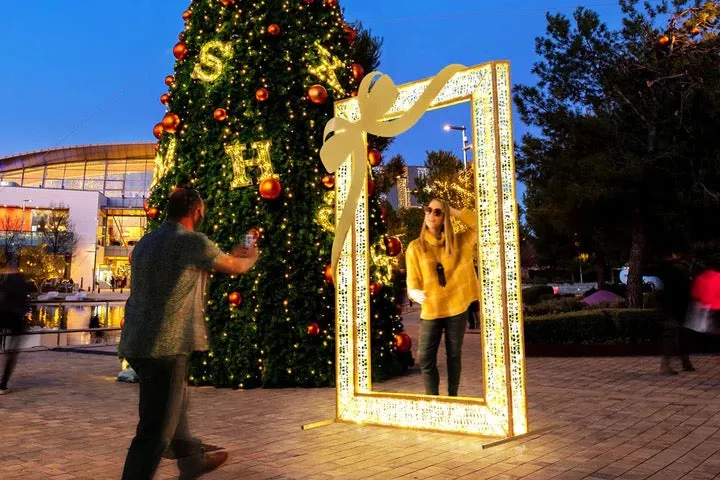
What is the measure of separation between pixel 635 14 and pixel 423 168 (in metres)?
14.8

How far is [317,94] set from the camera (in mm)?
7711

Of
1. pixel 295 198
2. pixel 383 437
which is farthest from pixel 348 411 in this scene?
pixel 295 198

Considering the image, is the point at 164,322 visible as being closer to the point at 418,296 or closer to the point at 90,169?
the point at 418,296

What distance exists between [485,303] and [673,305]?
177 inches

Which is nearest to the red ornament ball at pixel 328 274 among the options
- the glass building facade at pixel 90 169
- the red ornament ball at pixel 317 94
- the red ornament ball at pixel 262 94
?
the red ornament ball at pixel 317 94

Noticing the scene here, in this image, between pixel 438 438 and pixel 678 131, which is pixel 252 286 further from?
pixel 678 131

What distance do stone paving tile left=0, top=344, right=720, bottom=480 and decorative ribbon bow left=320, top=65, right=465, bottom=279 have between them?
172cm

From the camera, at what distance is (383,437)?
198 inches

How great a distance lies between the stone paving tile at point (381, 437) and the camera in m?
3.96

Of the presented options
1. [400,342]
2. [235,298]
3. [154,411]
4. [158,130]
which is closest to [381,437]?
[154,411]

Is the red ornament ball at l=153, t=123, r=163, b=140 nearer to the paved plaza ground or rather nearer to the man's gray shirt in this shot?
the paved plaza ground

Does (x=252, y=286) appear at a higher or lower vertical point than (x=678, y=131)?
lower

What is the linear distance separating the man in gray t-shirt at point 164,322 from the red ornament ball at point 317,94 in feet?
15.0

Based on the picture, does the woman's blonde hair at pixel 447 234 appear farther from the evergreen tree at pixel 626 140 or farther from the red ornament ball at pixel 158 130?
the evergreen tree at pixel 626 140
